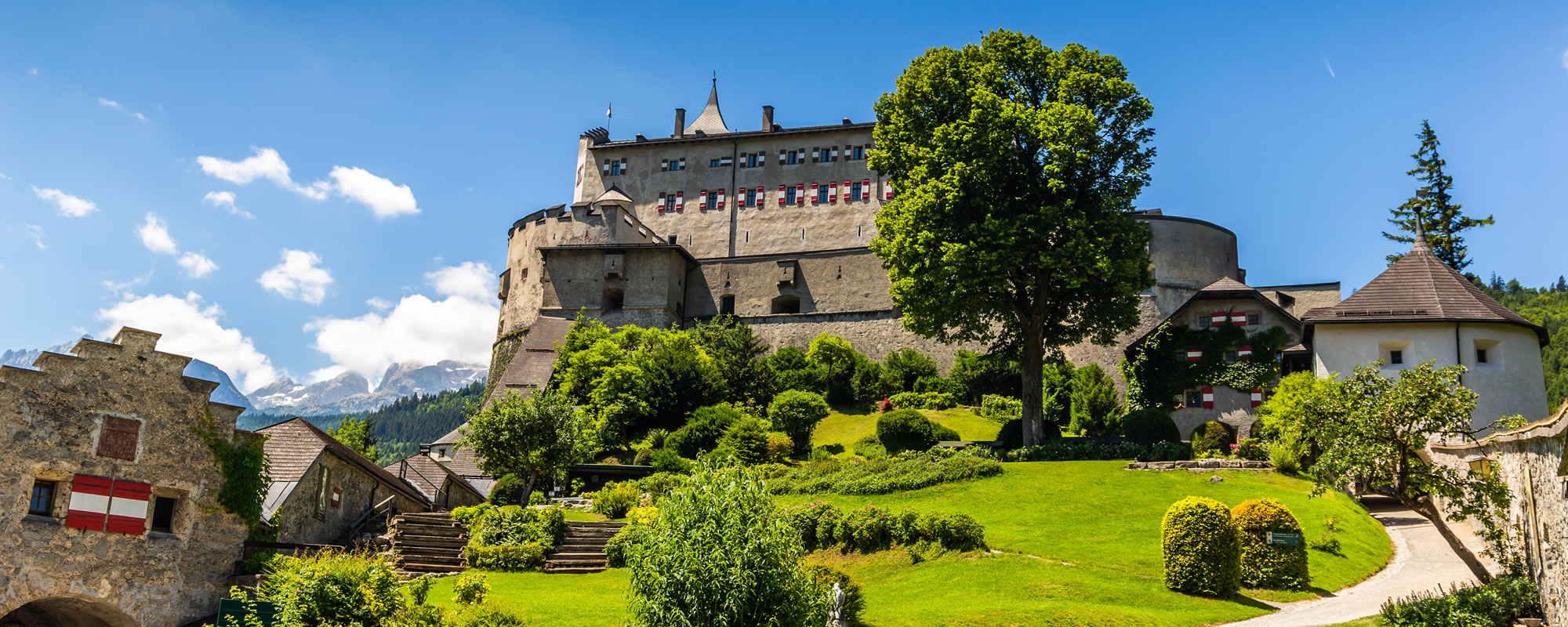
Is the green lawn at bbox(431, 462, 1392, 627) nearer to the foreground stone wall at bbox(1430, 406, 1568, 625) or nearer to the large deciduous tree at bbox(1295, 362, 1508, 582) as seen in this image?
the large deciduous tree at bbox(1295, 362, 1508, 582)

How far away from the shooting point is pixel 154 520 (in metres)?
22.1

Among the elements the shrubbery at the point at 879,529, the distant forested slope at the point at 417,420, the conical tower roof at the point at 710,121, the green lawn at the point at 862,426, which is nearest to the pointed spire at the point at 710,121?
the conical tower roof at the point at 710,121

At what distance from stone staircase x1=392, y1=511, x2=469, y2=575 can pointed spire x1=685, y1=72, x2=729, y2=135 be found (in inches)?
1990

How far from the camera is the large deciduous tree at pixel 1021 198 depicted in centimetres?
3503

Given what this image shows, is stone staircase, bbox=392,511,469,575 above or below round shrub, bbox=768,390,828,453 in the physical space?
below

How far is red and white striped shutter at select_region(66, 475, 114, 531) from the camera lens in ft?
68.5

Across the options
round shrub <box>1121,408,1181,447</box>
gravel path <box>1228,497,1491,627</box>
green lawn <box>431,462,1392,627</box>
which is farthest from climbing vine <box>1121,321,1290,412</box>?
gravel path <box>1228,497,1491,627</box>

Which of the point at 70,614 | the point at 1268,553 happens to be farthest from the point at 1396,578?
the point at 70,614

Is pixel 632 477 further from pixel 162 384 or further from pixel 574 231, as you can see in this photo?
pixel 574 231

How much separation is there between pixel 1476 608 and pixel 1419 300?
59.7 ft

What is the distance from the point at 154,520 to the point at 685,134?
2220 inches

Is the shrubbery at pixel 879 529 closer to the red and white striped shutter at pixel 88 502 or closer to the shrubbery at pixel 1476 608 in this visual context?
the shrubbery at pixel 1476 608

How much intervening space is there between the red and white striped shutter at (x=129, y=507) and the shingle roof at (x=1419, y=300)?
30.1 metres

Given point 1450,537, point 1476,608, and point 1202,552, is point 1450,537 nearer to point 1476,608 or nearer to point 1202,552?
point 1476,608
